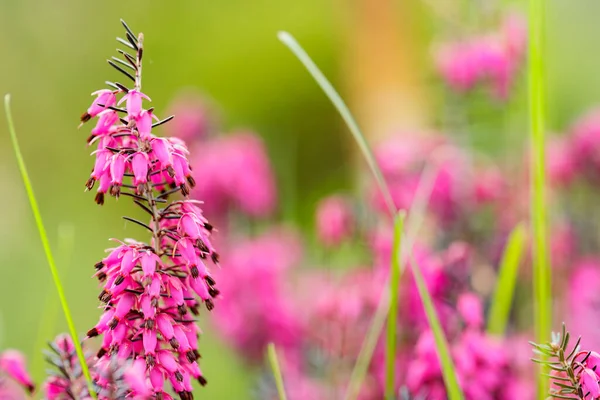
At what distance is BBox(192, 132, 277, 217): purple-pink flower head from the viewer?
2842 mm

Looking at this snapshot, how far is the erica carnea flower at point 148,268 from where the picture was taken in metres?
0.98

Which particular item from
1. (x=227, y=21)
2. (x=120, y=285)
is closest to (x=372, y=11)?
(x=227, y=21)

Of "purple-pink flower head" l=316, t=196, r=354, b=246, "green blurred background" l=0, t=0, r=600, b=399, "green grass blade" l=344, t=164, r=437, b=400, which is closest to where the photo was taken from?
"green grass blade" l=344, t=164, r=437, b=400

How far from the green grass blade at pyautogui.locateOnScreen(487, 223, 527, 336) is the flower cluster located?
41.8 inches

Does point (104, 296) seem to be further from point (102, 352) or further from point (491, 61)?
point (491, 61)

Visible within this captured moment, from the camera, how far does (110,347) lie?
0.99 meters

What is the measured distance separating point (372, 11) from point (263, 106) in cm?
295

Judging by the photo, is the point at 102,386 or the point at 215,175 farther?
the point at 215,175

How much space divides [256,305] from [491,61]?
42.9 inches

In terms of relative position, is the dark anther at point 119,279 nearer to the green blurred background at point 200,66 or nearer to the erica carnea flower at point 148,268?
the erica carnea flower at point 148,268

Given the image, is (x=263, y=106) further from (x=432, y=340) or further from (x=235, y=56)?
(x=432, y=340)

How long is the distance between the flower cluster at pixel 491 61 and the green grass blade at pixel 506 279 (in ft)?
3.49

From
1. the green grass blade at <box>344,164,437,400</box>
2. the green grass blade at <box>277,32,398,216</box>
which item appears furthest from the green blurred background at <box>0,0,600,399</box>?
the green grass blade at <box>277,32,398,216</box>

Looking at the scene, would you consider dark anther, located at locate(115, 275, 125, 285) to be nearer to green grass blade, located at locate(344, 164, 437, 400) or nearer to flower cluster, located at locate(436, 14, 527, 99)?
Answer: green grass blade, located at locate(344, 164, 437, 400)
